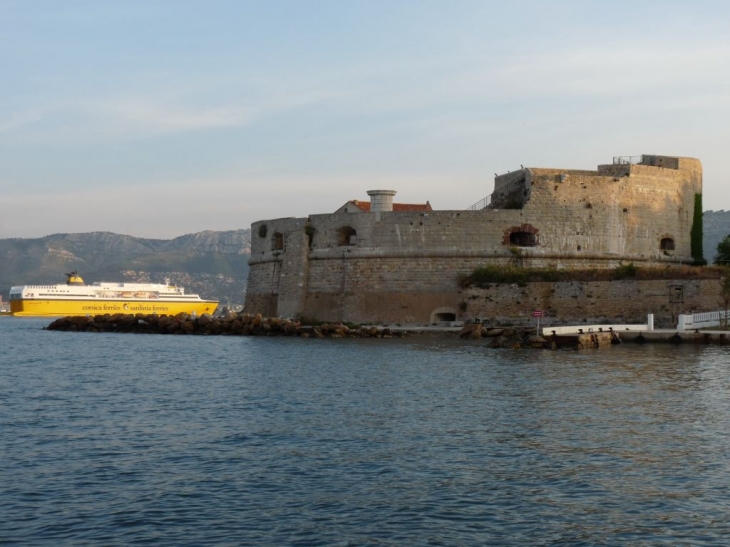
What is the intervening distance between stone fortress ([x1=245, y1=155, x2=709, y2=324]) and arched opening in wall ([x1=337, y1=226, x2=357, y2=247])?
0.12 ft

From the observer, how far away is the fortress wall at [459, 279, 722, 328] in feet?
92.0

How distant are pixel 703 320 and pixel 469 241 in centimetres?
776

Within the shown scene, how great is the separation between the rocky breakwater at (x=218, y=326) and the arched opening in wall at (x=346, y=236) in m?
3.21

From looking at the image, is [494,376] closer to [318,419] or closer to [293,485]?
[318,419]

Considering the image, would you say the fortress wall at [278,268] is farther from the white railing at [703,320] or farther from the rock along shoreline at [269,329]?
the white railing at [703,320]

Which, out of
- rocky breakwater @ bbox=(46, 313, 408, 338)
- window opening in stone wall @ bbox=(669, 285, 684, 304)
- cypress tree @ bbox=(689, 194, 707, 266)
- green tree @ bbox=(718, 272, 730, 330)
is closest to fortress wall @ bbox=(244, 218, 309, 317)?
rocky breakwater @ bbox=(46, 313, 408, 338)

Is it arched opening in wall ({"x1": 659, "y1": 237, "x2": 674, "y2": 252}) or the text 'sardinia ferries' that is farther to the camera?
the text 'sardinia ferries'

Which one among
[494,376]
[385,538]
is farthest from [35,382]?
[385,538]

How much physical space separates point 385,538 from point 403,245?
23706 millimetres

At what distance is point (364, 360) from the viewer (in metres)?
21.5

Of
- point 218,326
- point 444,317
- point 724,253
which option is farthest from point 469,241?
point 724,253

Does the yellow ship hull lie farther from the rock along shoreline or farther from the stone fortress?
the stone fortress

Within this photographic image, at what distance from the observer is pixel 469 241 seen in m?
30.8

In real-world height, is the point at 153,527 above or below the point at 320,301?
below
